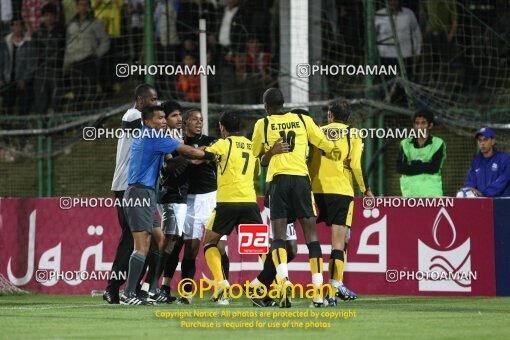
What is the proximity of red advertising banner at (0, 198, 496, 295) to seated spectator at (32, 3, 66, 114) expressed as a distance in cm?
452

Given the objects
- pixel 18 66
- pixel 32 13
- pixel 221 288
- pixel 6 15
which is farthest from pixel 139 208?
pixel 6 15

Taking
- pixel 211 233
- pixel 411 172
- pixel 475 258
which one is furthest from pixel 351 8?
pixel 211 233

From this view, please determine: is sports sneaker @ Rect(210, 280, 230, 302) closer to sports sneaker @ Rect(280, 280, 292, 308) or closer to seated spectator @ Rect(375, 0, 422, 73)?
sports sneaker @ Rect(280, 280, 292, 308)

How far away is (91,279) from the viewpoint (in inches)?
596

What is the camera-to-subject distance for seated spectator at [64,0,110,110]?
1961 cm

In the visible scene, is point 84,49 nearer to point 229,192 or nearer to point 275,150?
point 229,192

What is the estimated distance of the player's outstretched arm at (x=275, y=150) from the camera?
462 inches

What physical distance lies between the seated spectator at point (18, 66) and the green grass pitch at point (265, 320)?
7156mm

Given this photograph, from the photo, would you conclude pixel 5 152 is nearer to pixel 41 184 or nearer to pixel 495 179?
pixel 41 184

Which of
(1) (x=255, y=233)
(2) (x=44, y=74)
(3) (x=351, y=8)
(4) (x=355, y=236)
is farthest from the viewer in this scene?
(2) (x=44, y=74)

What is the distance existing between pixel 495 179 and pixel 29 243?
6162 millimetres

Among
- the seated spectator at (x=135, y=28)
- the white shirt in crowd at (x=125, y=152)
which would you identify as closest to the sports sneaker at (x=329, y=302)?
the white shirt in crowd at (x=125, y=152)

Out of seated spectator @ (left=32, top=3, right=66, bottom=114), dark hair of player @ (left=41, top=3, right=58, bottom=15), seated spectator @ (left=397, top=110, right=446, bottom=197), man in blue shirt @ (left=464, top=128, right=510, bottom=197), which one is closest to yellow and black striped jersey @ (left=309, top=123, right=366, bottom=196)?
seated spectator @ (left=397, top=110, right=446, bottom=197)

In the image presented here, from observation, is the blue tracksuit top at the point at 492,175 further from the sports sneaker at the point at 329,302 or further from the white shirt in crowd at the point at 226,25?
the white shirt in crowd at the point at 226,25
